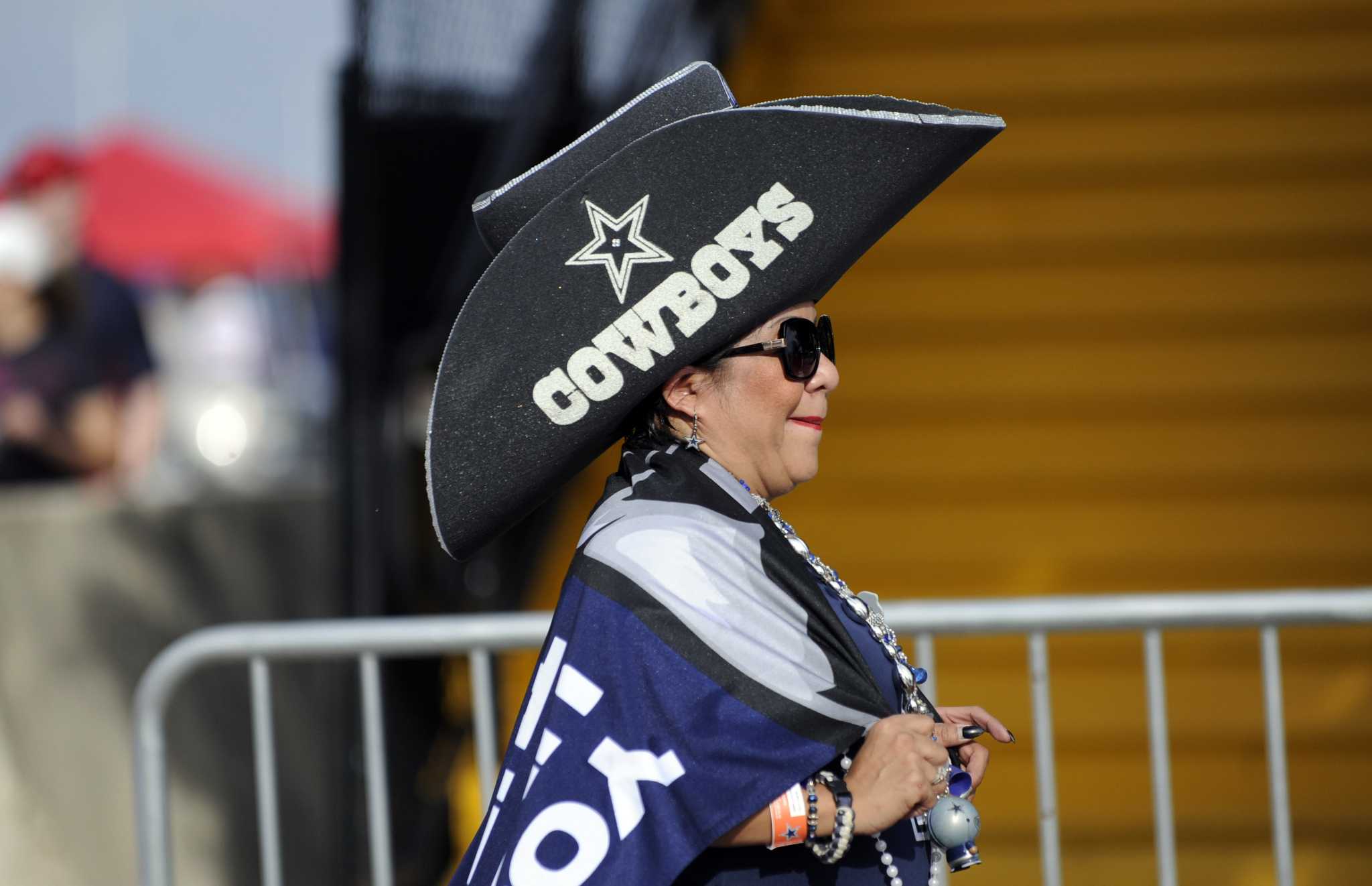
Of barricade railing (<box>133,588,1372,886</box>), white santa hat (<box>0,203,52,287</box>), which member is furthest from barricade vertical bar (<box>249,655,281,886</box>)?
white santa hat (<box>0,203,52,287</box>)

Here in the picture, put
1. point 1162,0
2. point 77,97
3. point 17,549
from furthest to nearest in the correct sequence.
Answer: point 77,97, point 1162,0, point 17,549

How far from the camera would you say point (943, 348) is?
5.45m

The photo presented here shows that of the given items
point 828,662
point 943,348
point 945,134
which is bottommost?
point 828,662

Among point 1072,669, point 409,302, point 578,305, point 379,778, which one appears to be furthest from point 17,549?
point 578,305

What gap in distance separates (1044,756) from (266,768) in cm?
146

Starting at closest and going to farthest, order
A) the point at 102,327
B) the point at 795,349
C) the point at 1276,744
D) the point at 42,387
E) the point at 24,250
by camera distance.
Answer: the point at 795,349
the point at 1276,744
the point at 42,387
the point at 24,250
the point at 102,327

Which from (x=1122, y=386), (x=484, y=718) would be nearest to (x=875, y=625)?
(x=484, y=718)

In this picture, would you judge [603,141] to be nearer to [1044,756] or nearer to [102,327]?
[1044,756]

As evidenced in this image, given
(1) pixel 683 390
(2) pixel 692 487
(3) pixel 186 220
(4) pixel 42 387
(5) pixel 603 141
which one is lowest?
(2) pixel 692 487

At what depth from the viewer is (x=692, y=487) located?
170cm

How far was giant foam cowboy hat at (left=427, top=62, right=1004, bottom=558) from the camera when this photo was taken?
1.64 metres

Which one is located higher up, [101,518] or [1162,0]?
[1162,0]

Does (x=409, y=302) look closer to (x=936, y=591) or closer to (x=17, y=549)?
(x=17, y=549)

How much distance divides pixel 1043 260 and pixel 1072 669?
1.56m
